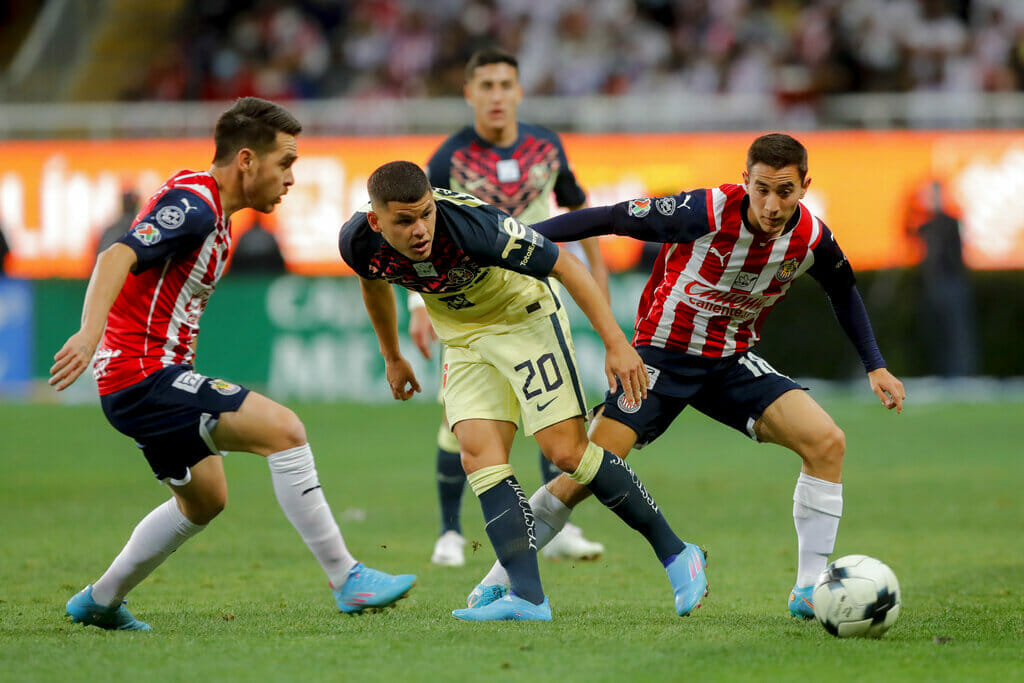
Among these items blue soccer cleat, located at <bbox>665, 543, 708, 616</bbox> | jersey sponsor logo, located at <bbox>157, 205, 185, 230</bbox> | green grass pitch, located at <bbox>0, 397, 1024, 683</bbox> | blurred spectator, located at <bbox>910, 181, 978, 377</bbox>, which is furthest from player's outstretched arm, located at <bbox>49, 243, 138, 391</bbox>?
blurred spectator, located at <bbox>910, 181, 978, 377</bbox>

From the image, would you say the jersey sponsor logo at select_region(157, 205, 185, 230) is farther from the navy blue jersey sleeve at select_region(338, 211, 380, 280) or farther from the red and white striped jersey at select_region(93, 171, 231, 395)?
the navy blue jersey sleeve at select_region(338, 211, 380, 280)

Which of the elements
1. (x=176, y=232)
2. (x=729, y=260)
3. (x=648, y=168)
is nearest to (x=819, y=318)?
(x=648, y=168)

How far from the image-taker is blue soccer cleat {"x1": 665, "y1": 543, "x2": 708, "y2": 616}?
5.47m

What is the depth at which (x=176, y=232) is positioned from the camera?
5.25 metres

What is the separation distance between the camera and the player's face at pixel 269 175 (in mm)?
5652

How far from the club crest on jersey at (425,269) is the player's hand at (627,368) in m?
0.79

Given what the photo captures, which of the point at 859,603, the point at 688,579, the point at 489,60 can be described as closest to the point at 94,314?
the point at 688,579

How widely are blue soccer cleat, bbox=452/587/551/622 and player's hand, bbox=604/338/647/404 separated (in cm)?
89

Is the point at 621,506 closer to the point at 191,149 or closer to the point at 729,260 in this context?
the point at 729,260

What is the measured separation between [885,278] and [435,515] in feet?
35.8

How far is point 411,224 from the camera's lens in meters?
5.31

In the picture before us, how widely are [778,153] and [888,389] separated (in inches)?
43.9

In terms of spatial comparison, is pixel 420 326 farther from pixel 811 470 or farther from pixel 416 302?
pixel 811 470

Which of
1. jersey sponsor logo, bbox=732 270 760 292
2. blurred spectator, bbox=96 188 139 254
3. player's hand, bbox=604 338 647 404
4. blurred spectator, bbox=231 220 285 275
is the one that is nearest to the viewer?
player's hand, bbox=604 338 647 404
